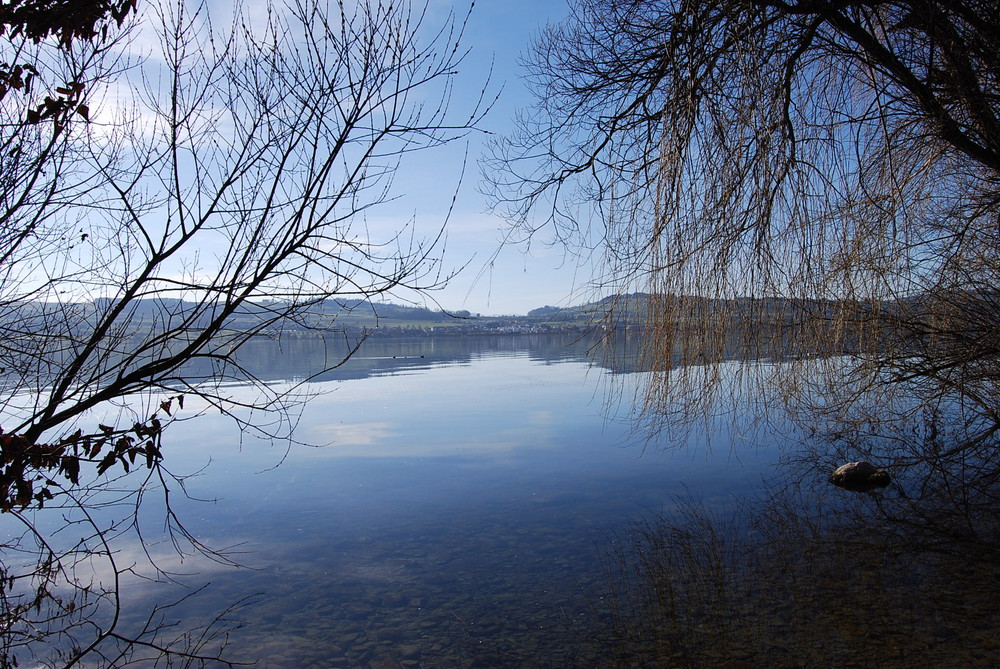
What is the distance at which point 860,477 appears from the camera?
22.6 ft

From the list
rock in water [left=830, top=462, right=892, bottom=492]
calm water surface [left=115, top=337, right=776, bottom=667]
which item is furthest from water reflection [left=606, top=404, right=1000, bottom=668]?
calm water surface [left=115, top=337, right=776, bottom=667]

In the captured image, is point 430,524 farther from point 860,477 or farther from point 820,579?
point 860,477

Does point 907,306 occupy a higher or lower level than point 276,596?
higher

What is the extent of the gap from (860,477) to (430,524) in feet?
13.7

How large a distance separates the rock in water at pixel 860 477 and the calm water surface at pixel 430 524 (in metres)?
0.74

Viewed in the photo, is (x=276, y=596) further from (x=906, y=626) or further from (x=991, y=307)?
(x=991, y=307)

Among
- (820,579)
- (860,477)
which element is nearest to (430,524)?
(820,579)

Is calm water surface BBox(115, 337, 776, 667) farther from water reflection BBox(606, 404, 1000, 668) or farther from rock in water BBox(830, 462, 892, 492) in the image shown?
rock in water BBox(830, 462, 892, 492)

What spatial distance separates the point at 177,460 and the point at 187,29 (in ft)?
24.4

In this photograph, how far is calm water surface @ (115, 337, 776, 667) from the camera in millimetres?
4129

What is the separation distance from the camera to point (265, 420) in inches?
476

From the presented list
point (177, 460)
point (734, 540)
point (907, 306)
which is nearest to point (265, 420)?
point (177, 460)

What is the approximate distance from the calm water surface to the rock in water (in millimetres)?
745

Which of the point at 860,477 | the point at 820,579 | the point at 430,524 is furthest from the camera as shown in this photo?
the point at 860,477
